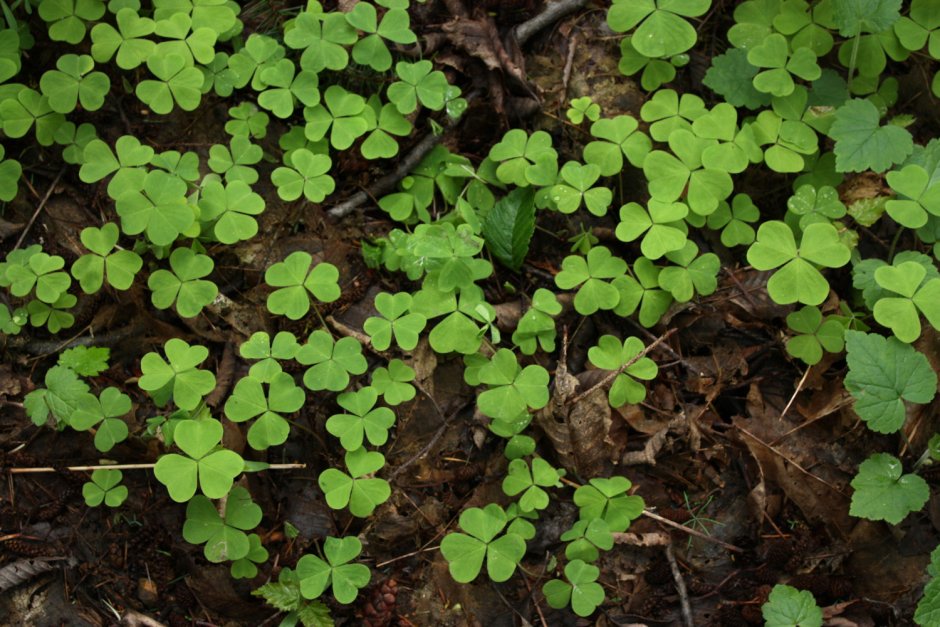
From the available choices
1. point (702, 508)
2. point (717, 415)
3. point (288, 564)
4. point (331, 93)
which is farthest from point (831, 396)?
point (331, 93)

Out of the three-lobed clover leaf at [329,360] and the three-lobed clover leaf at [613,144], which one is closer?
the three-lobed clover leaf at [329,360]

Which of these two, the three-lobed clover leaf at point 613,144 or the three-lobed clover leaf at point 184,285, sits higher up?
the three-lobed clover leaf at point 613,144

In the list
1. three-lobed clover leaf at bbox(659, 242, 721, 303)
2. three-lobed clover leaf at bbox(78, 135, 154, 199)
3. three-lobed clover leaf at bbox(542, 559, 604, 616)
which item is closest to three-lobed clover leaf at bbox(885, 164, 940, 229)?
three-lobed clover leaf at bbox(659, 242, 721, 303)

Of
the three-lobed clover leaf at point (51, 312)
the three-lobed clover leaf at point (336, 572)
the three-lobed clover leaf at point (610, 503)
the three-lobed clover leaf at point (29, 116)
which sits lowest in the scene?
the three-lobed clover leaf at point (336, 572)

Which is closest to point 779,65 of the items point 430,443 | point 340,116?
point 340,116

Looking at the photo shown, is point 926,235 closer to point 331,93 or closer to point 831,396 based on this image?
point 831,396

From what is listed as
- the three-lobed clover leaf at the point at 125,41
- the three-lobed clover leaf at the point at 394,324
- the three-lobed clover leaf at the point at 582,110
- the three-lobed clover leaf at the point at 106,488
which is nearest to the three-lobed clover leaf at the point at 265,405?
the three-lobed clover leaf at the point at 394,324

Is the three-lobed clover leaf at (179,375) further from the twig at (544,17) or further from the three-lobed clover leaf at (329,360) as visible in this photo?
the twig at (544,17)
